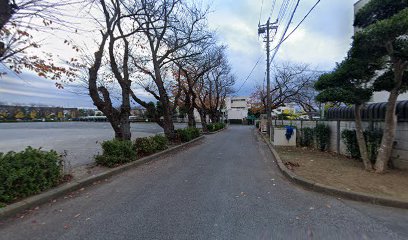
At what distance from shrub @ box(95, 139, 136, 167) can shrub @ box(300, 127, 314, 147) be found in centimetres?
944

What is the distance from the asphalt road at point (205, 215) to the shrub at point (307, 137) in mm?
8419

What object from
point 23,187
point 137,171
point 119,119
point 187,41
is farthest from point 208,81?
point 23,187

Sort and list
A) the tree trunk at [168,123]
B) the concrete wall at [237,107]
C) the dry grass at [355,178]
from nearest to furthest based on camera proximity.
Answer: the dry grass at [355,178] → the tree trunk at [168,123] → the concrete wall at [237,107]

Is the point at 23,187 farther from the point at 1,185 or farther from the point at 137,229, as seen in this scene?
the point at 137,229

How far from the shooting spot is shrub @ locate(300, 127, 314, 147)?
1501 centimetres

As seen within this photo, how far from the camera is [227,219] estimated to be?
4.56m

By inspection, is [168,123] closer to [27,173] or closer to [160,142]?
[160,142]

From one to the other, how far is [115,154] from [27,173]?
12.8 ft

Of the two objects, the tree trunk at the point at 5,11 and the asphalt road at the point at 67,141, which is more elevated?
the tree trunk at the point at 5,11

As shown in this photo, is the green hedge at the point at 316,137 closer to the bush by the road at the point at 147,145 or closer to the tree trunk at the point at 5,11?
the bush by the road at the point at 147,145

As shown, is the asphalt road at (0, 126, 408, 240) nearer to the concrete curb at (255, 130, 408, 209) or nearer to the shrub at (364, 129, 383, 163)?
the concrete curb at (255, 130, 408, 209)

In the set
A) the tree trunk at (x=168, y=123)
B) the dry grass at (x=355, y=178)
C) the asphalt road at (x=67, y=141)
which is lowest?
the dry grass at (x=355, y=178)

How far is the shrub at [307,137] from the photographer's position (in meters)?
15.0

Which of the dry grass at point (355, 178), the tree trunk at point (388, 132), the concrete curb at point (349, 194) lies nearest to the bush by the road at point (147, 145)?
the dry grass at point (355, 178)
